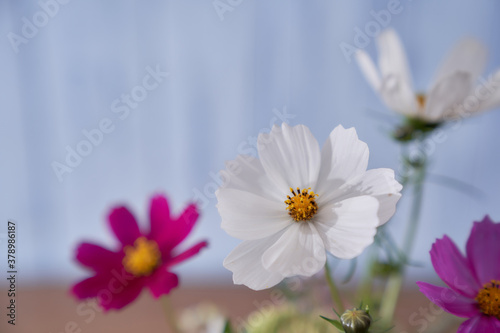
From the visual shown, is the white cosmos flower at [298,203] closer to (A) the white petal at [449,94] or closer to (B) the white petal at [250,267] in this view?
(B) the white petal at [250,267]

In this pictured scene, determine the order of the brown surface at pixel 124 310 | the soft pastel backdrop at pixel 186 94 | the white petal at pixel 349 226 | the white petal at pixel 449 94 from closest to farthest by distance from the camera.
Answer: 1. the white petal at pixel 349 226
2. the white petal at pixel 449 94
3. the brown surface at pixel 124 310
4. the soft pastel backdrop at pixel 186 94

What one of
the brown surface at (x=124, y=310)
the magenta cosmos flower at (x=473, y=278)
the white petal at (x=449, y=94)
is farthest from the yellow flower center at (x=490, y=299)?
the brown surface at (x=124, y=310)

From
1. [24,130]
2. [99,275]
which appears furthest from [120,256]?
[24,130]

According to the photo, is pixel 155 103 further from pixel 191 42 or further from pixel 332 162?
pixel 332 162

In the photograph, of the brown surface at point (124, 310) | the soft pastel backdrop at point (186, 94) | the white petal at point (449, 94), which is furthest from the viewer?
the soft pastel backdrop at point (186, 94)

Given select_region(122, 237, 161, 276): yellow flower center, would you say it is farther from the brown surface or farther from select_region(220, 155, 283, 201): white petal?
the brown surface

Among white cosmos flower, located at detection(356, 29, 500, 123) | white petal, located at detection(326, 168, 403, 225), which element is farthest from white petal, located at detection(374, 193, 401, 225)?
white cosmos flower, located at detection(356, 29, 500, 123)

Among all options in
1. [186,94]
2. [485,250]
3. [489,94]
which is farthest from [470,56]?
[186,94]

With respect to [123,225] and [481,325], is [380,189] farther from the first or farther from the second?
[123,225]
